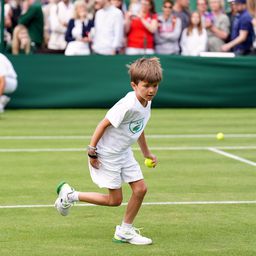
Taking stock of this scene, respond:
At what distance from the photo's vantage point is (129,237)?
8.12 m

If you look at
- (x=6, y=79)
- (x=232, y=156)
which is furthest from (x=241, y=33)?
(x=232, y=156)

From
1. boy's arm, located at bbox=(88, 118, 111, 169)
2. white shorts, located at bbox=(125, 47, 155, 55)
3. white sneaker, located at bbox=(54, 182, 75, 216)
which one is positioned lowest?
white shorts, located at bbox=(125, 47, 155, 55)

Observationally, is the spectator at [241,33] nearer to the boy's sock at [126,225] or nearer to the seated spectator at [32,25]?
the seated spectator at [32,25]

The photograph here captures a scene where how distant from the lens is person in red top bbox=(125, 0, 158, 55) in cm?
2134

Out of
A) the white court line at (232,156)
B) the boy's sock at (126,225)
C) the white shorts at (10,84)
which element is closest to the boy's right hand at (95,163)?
the boy's sock at (126,225)

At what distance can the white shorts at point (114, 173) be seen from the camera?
26.7 feet

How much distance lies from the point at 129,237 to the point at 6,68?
12055 mm

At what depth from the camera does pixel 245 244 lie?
8000 mm

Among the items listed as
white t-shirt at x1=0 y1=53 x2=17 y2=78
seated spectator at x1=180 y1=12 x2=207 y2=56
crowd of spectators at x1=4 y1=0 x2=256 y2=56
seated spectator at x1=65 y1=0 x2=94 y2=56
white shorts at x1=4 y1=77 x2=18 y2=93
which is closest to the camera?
white t-shirt at x1=0 y1=53 x2=17 y2=78

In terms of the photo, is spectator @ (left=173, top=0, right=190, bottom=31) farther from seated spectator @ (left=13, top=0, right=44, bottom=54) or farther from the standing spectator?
seated spectator @ (left=13, top=0, right=44, bottom=54)

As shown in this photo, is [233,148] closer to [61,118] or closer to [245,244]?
[61,118]

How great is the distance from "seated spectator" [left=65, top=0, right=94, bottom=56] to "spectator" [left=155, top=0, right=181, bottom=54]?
160cm

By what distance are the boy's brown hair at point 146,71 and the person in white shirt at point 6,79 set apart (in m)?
11.9

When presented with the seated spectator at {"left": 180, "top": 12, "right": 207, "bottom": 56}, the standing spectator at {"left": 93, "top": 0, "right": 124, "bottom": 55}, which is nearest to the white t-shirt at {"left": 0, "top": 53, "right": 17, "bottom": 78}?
the standing spectator at {"left": 93, "top": 0, "right": 124, "bottom": 55}
